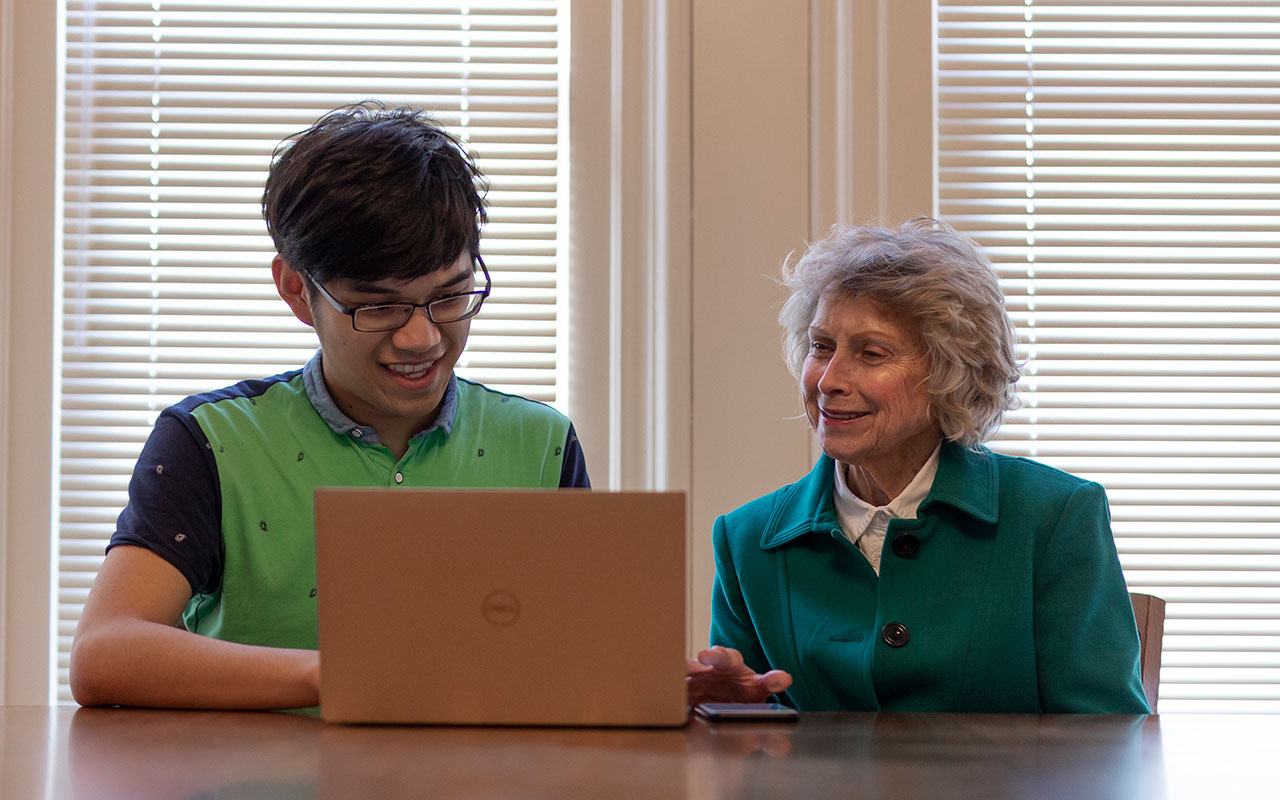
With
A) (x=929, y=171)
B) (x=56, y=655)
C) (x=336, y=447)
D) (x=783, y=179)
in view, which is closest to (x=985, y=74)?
(x=929, y=171)

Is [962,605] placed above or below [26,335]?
below

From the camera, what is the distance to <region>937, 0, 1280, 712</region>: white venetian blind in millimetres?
2689

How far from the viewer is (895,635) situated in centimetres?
181

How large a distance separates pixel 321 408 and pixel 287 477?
117 mm

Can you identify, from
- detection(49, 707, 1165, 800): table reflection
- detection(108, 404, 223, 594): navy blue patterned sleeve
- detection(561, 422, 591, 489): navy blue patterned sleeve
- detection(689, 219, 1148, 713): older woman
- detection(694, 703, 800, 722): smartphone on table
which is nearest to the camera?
detection(49, 707, 1165, 800): table reflection

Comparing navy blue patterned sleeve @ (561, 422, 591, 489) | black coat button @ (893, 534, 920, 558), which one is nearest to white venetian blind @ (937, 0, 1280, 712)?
black coat button @ (893, 534, 920, 558)

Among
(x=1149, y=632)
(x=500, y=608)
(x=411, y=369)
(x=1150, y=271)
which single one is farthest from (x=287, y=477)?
(x=1150, y=271)

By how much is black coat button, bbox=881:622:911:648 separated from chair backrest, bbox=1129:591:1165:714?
0.44 meters

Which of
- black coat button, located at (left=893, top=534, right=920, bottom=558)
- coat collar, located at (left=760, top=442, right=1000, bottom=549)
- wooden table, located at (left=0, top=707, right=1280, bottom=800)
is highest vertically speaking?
coat collar, located at (left=760, top=442, right=1000, bottom=549)

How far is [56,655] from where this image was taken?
2598 millimetres

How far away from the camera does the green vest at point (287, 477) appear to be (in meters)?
1.69

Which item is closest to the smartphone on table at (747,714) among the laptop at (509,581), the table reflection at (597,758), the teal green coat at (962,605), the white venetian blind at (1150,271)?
the table reflection at (597,758)

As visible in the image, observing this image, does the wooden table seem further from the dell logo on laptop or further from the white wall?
the white wall

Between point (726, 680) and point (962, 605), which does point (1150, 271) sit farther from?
point (726, 680)
